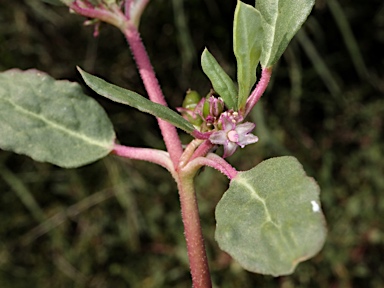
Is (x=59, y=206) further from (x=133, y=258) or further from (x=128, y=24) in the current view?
(x=128, y=24)

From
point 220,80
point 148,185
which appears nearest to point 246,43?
point 220,80

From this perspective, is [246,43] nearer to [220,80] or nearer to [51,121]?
[220,80]

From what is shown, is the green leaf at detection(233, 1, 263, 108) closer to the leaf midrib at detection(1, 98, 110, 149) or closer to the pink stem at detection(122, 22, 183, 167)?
the pink stem at detection(122, 22, 183, 167)

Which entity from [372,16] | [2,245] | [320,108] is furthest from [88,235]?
[372,16]

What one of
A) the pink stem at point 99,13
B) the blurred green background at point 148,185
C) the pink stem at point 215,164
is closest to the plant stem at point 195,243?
→ the pink stem at point 215,164

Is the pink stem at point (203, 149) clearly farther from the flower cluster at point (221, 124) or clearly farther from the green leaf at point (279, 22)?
the green leaf at point (279, 22)

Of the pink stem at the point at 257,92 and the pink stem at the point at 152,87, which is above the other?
the pink stem at the point at 257,92
